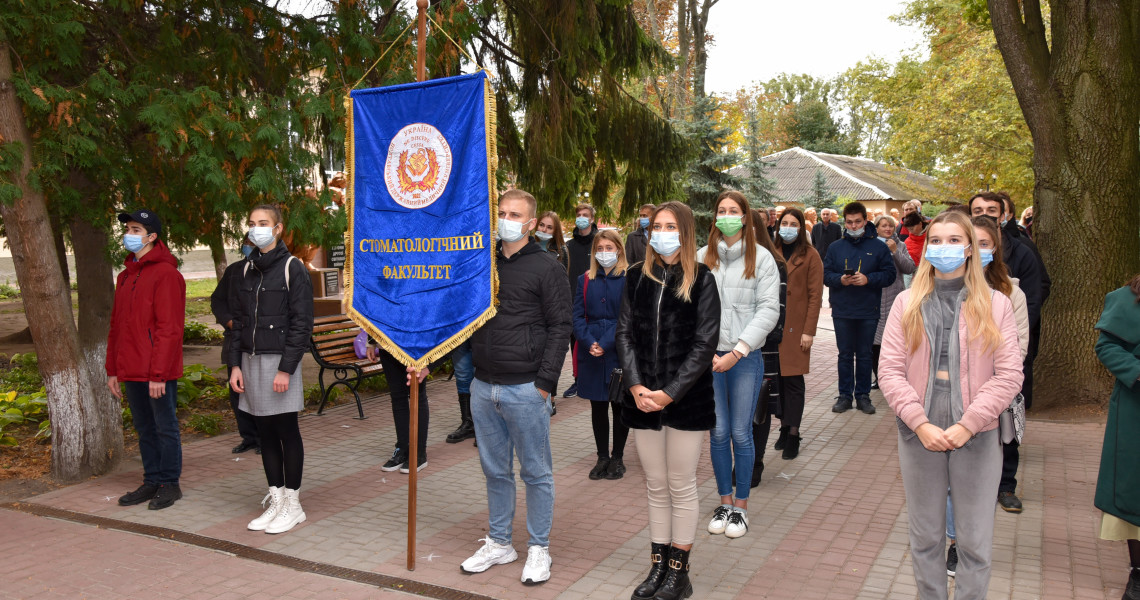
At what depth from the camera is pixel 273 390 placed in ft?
18.4

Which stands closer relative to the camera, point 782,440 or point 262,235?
point 262,235

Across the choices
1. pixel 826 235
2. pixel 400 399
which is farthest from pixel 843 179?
pixel 400 399

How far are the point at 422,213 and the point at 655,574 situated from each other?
7.72ft

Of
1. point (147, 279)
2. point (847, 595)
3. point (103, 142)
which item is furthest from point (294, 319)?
point (847, 595)

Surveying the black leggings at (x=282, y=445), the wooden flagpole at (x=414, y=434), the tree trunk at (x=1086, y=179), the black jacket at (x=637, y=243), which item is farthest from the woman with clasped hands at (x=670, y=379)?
the tree trunk at (x=1086, y=179)

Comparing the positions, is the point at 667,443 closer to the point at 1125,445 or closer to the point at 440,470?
the point at 1125,445

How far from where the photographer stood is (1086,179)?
872 cm

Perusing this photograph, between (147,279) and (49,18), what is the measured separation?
2151 mm

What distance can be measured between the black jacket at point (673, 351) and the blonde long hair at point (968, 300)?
3.13 feet

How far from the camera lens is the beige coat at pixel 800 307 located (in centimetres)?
722

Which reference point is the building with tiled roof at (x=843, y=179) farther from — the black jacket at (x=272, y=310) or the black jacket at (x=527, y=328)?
the black jacket at (x=527, y=328)

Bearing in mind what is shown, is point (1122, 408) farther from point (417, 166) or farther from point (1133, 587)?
point (417, 166)

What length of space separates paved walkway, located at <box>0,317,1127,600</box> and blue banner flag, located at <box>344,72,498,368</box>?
1326mm

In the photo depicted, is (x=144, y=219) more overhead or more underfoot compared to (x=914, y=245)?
more overhead
